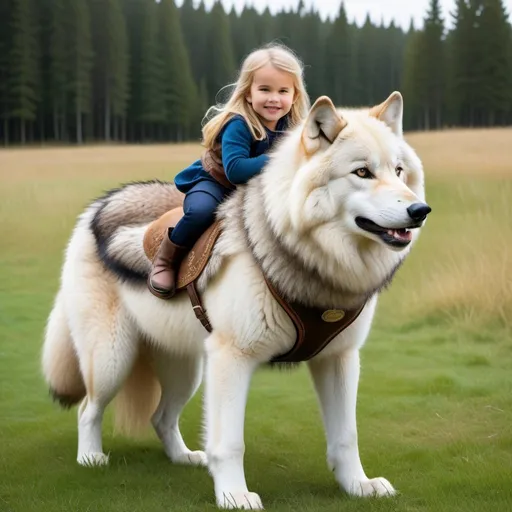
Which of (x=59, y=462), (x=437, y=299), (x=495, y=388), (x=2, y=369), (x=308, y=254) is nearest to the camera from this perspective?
(x=308, y=254)

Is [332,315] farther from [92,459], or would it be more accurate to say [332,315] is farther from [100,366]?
[92,459]

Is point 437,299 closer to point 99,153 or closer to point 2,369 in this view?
point 2,369

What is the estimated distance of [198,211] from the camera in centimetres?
323

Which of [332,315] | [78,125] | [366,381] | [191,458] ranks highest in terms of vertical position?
[78,125]

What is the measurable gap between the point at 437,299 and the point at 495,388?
158 centimetres

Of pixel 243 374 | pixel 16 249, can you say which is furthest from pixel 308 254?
pixel 16 249

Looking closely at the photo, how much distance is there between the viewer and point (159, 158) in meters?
9.01

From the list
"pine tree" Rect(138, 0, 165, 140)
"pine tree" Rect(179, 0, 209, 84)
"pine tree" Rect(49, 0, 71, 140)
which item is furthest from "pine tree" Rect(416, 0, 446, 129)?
"pine tree" Rect(49, 0, 71, 140)

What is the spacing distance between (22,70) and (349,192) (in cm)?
738

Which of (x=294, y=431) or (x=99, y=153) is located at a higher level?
(x=99, y=153)

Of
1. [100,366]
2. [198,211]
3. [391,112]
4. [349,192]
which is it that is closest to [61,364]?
[100,366]

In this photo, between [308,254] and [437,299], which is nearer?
[308,254]

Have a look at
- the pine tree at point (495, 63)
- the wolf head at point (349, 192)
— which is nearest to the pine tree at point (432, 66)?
the pine tree at point (495, 63)

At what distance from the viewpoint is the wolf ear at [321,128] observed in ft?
9.05
